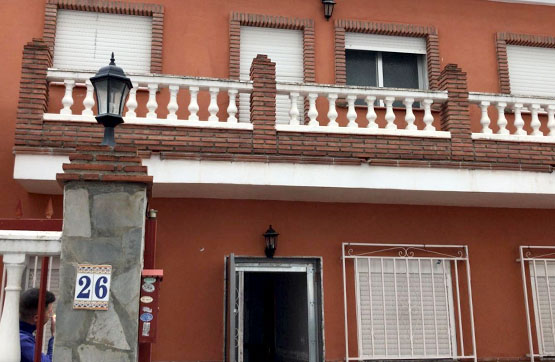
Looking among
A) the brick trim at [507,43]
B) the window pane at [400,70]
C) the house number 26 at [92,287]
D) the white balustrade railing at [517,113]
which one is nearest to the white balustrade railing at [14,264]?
the house number 26 at [92,287]

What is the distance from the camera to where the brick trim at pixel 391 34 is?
31.2 feet

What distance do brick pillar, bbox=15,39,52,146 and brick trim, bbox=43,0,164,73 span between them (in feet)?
4.93

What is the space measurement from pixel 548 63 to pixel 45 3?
8854mm

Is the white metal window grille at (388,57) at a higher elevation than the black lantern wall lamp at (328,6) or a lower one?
lower

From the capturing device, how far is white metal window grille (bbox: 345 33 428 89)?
32.2ft

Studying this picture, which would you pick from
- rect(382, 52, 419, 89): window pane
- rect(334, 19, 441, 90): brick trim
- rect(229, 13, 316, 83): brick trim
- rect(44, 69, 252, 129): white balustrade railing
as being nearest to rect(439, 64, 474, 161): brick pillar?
rect(334, 19, 441, 90): brick trim

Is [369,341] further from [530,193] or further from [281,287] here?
[530,193]

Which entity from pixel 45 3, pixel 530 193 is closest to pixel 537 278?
pixel 530 193

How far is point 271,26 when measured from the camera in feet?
31.2

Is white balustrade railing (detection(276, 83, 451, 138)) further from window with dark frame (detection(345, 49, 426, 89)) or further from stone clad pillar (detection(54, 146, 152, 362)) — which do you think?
stone clad pillar (detection(54, 146, 152, 362))

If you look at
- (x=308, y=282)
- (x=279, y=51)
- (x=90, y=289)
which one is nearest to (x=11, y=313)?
(x=90, y=289)

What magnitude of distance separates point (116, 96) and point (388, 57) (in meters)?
6.22

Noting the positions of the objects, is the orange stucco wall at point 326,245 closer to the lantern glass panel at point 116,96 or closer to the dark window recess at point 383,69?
the dark window recess at point 383,69

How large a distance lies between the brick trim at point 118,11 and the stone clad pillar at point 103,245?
5529mm
